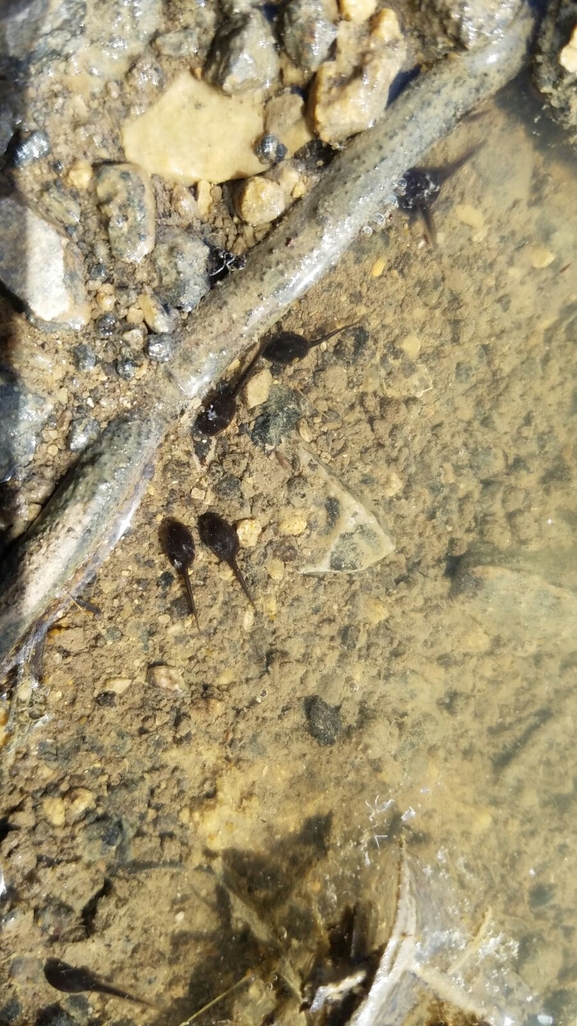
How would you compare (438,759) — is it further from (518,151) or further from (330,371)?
(518,151)

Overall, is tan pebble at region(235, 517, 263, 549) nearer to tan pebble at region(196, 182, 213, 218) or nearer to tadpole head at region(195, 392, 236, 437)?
tadpole head at region(195, 392, 236, 437)

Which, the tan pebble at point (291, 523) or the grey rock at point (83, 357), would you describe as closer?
the grey rock at point (83, 357)

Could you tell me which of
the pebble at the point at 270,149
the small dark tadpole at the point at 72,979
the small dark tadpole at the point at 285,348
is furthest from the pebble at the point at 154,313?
the small dark tadpole at the point at 72,979

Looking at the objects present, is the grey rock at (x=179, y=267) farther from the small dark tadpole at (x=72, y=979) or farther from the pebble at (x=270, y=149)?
the small dark tadpole at (x=72, y=979)

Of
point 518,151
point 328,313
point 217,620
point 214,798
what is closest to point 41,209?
point 328,313

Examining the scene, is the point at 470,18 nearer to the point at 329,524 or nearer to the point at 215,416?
the point at 215,416

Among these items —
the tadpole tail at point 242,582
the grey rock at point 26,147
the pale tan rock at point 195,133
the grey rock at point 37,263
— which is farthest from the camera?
the tadpole tail at point 242,582
